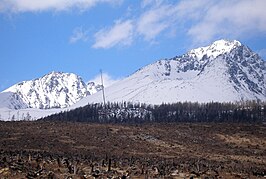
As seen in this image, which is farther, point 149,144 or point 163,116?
point 163,116

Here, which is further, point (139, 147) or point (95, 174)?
point (139, 147)

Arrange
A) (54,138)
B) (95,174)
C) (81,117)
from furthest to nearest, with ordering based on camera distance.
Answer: (81,117) → (54,138) → (95,174)

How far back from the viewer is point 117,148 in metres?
66.1

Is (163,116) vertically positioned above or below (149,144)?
above

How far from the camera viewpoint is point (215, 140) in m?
83.9

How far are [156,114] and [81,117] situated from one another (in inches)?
1468

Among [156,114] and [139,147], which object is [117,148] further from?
[156,114]

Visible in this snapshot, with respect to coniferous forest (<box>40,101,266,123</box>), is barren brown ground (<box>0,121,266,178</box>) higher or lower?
lower

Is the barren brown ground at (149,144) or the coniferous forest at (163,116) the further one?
the coniferous forest at (163,116)

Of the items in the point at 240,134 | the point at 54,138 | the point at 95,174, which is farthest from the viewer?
the point at 240,134

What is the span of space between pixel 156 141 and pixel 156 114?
110226mm

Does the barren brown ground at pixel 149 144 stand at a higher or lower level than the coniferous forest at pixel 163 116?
lower

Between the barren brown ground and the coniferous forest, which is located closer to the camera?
the barren brown ground

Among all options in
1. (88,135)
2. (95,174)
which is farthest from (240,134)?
(95,174)
